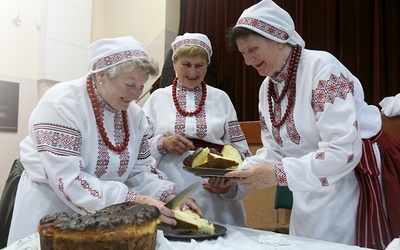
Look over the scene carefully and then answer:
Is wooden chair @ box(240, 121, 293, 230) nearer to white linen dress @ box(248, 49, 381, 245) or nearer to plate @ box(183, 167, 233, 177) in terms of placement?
white linen dress @ box(248, 49, 381, 245)

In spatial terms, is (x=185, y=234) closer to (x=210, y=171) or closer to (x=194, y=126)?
(x=210, y=171)

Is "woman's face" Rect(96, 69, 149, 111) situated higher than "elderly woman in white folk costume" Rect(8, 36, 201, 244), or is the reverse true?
"woman's face" Rect(96, 69, 149, 111)

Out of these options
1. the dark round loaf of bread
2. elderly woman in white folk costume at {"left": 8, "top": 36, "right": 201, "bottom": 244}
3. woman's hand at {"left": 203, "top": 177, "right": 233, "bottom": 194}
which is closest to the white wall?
woman's hand at {"left": 203, "top": 177, "right": 233, "bottom": 194}

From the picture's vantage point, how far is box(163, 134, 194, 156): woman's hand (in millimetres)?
1948

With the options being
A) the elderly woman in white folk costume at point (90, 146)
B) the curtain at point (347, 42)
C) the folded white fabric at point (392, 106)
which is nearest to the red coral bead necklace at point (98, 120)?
the elderly woman in white folk costume at point (90, 146)

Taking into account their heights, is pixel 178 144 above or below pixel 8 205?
above

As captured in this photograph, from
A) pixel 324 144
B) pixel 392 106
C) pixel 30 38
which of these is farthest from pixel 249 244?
pixel 30 38

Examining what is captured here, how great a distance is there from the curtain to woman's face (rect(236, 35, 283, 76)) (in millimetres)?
1840

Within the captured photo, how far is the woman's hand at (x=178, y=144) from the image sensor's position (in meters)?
1.95

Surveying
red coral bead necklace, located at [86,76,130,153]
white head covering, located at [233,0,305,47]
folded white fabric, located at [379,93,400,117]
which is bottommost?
red coral bead necklace, located at [86,76,130,153]

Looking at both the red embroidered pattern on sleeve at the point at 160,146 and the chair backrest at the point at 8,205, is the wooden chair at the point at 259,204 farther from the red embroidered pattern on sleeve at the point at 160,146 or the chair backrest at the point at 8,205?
the chair backrest at the point at 8,205

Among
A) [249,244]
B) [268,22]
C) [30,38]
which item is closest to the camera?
[249,244]

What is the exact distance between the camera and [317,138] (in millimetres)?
1549

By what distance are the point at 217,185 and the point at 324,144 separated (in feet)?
1.84
